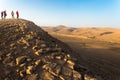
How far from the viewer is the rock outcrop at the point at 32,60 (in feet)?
40.3

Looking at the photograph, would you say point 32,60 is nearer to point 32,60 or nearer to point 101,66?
point 32,60

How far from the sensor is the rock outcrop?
12.3m

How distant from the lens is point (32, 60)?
44.6 ft

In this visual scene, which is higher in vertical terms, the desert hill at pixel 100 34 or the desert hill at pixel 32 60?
the desert hill at pixel 32 60

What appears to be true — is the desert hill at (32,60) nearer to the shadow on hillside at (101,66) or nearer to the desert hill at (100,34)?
the shadow on hillside at (101,66)

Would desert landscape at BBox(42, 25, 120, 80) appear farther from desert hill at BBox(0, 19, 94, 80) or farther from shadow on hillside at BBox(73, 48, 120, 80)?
desert hill at BBox(0, 19, 94, 80)

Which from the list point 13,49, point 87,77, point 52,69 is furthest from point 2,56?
point 87,77

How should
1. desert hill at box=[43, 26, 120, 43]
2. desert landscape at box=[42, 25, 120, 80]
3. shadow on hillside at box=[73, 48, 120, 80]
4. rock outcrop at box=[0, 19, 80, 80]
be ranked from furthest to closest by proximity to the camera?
desert hill at box=[43, 26, 120, 43] → desert landscape at box=[42, 25, 120, 80] → shadow on hillside at box=[73, 48, 120, 80] → rock outcrop at box=[0, 19, 80, 80]

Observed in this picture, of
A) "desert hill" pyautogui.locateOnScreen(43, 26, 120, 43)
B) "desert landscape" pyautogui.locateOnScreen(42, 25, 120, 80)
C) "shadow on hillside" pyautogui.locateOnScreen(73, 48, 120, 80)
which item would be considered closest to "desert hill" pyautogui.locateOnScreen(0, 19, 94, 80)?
"shadow on hillside" pyautogui.locateOnScreen(73, 48, 120, 80)

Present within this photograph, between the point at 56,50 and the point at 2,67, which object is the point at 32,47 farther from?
the point at 2,67

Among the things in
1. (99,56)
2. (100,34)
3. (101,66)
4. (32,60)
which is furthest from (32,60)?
(100,34)

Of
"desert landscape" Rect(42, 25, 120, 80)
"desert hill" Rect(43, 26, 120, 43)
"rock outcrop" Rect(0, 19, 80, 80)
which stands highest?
"rock outcrop" Rect(0, 19, 80, 80)

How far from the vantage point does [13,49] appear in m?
14.8

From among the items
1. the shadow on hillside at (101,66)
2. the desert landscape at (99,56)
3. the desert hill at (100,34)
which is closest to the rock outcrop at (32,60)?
the shadow on hillside at (101,66)
